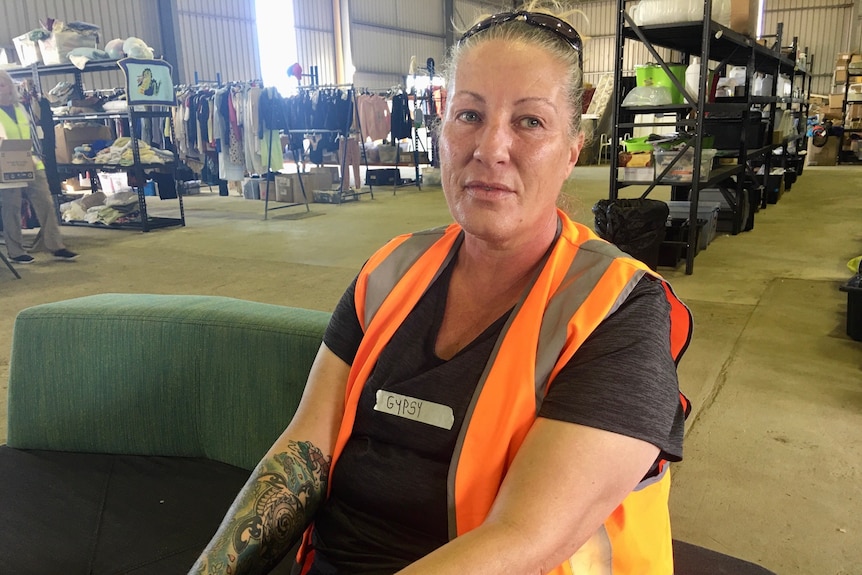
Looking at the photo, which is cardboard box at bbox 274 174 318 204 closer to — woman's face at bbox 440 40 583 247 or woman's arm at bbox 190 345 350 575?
A: woman's arm at bbox 190 345 350 575

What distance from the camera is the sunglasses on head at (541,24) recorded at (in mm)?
1021

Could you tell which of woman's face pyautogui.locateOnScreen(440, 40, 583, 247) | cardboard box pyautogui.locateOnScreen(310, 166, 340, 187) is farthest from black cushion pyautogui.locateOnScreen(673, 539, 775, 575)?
cardboard box pyautogui.locateOnScreen(310, 166, 340, 187)

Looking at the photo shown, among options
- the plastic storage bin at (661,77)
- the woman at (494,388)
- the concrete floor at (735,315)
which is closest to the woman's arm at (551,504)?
the woman at (494,388)

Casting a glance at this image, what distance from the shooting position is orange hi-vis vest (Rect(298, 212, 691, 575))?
0.88 m

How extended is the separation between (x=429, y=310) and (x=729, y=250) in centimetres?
501

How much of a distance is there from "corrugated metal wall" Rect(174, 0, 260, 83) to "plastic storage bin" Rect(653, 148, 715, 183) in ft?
33.6

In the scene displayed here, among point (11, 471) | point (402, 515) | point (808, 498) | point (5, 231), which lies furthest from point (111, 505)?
point (5, 231)

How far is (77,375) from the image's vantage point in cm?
168

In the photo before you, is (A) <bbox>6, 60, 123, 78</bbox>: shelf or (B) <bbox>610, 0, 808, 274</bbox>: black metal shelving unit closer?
(B) <bbox>610, 0, 808, 274</bbox>: black metal shelving unit

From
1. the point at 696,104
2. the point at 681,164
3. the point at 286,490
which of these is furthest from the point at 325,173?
the point at 286,490

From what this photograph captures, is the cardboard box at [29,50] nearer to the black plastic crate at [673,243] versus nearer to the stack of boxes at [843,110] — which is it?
the black plastic crate at [673,243]

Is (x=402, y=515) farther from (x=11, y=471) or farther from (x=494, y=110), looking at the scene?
(x=11, y=471)

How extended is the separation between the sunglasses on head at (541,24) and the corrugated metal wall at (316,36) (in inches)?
581

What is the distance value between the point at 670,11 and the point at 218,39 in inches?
429
